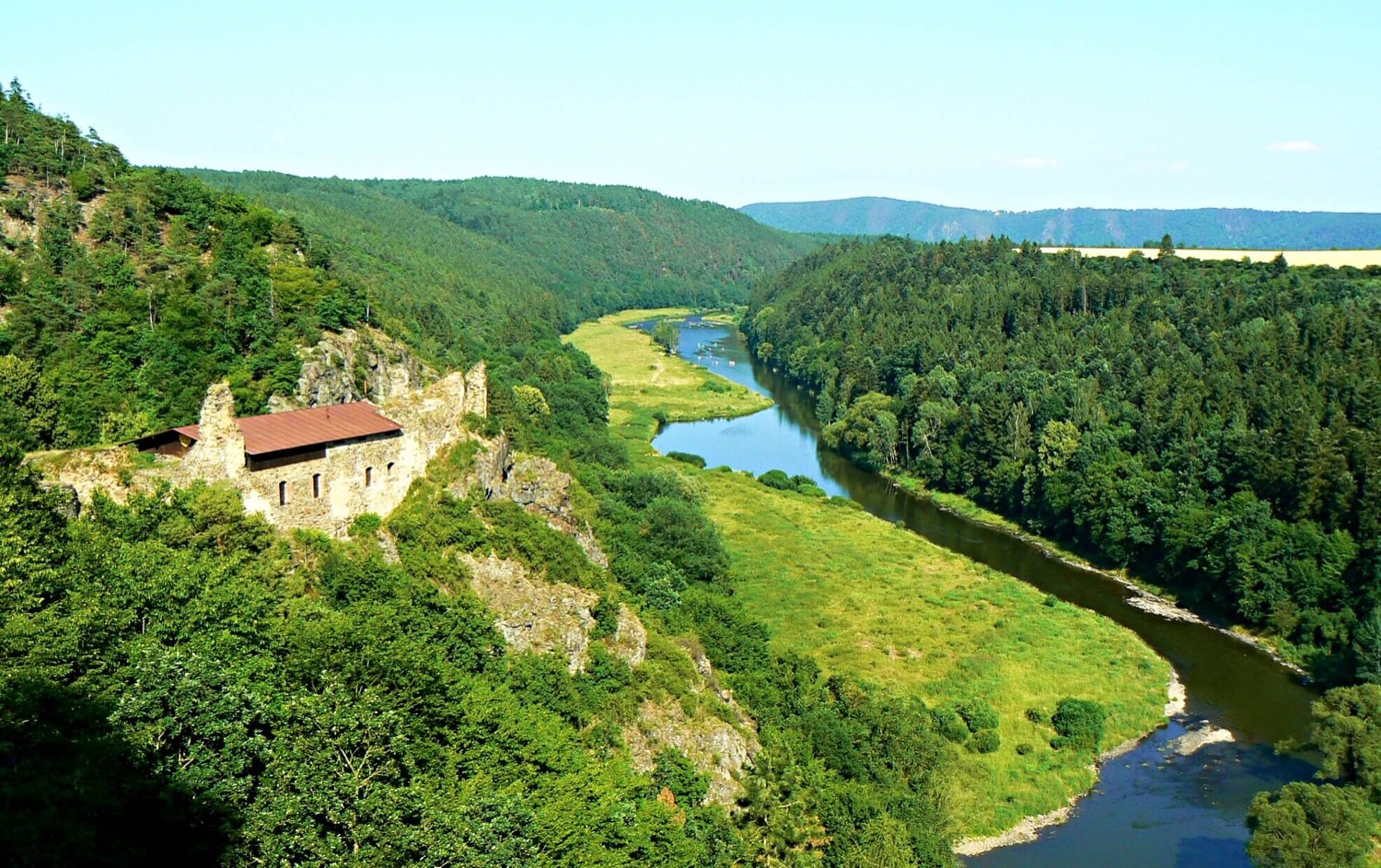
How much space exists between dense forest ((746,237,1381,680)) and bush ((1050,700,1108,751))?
47.5 ft

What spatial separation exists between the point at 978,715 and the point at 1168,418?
42397 mm

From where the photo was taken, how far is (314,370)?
50.6m

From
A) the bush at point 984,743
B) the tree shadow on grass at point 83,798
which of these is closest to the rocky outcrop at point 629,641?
the bush at point 984,743

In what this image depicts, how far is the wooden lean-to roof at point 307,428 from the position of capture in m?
32.1

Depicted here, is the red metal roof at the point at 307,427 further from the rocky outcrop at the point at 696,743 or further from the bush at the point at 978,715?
the bush at the point at 978,715

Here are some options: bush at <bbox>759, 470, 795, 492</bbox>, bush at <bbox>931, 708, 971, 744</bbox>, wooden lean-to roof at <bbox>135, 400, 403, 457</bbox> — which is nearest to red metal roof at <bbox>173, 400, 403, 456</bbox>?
wooden lean-to roof at <bbox>135, 400, 403, 457</bbox>

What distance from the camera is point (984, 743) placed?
4612cm

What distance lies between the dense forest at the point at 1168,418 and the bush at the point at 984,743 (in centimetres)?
2003

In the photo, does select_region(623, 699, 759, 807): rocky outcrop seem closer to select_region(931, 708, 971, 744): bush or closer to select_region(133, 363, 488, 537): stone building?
select_region(133, 363, 488, 537): stone building

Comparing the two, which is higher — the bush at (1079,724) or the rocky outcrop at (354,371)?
the rocky outcrop at (354,371)

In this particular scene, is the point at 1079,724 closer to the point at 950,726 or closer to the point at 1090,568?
the point at 950,726

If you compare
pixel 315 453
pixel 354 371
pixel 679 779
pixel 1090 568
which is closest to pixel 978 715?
pixel 679 779

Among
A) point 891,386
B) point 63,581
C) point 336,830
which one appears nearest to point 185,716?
point 336,830

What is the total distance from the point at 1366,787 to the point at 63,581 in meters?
43.9
